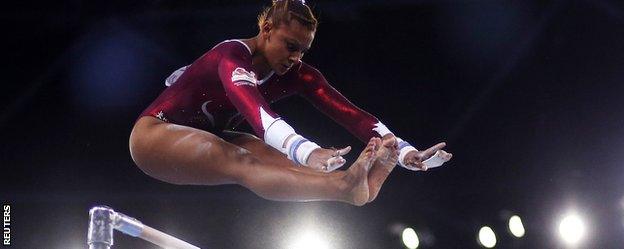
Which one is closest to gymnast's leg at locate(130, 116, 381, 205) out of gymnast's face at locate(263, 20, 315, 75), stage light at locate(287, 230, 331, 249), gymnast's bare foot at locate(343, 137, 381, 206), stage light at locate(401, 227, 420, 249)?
gymnast's bare foot at locate(343, 137, 381, 206)

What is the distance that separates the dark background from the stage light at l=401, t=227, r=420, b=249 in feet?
0.22

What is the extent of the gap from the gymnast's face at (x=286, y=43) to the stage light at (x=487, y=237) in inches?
159

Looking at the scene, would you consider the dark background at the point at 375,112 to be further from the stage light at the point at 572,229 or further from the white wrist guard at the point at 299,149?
the white wrist guard at the point at 299,149

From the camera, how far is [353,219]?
685 cm

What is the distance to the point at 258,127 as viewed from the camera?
108 inches

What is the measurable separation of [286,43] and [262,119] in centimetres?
46

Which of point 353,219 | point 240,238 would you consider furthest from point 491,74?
point 240,238

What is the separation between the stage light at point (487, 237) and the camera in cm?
674

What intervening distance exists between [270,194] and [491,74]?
11.1ft

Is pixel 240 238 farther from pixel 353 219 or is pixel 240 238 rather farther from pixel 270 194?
pixel 270 194

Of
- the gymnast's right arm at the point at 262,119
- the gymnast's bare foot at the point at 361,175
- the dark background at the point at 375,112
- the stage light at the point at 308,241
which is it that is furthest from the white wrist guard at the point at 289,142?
the stage light at the point at 308,241

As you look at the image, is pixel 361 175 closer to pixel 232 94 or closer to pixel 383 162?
pixel 383 162

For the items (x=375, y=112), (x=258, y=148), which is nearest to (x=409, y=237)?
(x=375, y=112)

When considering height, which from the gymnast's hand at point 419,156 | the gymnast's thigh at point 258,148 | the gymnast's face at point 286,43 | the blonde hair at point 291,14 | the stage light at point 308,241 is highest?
the blonde hair at point 291,14
